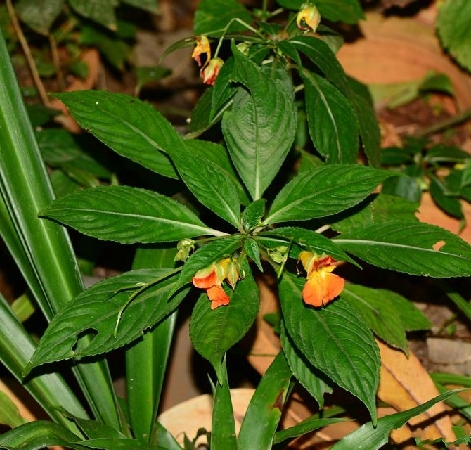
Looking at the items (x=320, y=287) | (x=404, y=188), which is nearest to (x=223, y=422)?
(x=320, y=287)

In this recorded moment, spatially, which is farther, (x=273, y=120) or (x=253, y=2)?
(x=253, y=2)

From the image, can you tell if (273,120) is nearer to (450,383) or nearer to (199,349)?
(199,349)

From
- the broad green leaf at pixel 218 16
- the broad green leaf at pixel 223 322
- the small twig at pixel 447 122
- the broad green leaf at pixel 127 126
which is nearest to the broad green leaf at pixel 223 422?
the broad green leaf at pixel 223 322

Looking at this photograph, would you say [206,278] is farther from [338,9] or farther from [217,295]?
[338,9]

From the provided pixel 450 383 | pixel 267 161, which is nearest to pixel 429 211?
pixel 450 383

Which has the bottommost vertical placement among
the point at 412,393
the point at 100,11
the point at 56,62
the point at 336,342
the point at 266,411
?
the point at 412,393

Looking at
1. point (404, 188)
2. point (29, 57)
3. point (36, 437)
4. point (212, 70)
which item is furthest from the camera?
point (29, 57)

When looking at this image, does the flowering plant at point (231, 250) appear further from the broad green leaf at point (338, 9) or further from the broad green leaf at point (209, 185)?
the broad green leaf at point (338, 9)

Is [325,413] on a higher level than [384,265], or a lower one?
lower
